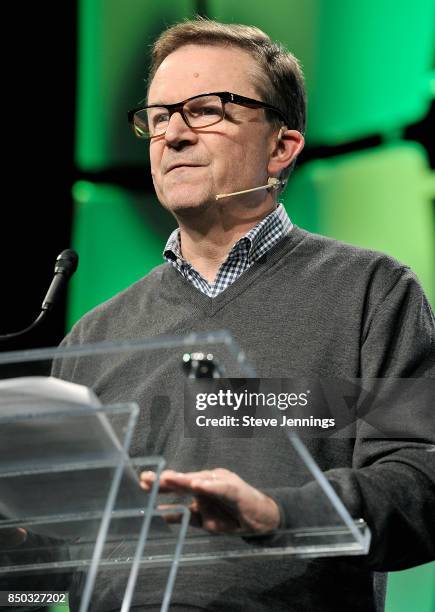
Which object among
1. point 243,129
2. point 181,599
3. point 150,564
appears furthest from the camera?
point 243,129

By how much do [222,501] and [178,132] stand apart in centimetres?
121

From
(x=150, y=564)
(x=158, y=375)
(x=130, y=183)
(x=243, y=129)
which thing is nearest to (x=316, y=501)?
(x=150, y=564)

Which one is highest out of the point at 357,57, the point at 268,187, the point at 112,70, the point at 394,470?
the point at 357,57

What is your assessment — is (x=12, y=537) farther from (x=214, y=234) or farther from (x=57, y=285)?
(x=214, y=234)

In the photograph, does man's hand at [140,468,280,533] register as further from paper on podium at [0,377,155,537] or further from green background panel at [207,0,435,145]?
green background panel at [207,0,435,145]

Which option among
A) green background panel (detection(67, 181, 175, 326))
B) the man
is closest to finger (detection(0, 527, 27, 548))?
the man

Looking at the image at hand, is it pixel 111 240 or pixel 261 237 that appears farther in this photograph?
pixel 111 240

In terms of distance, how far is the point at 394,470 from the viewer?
1.63 metres

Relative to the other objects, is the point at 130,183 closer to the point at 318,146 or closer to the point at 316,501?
the point at 318,146

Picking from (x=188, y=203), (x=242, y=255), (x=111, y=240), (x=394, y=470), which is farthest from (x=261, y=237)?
(x=111, y=240)

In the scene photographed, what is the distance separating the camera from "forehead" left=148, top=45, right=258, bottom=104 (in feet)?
7.47

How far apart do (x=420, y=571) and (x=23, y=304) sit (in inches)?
57.2

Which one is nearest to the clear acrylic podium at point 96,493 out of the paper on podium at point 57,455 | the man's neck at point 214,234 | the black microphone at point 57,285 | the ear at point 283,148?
the paper on podium at point 57,455

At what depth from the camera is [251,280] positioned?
2137mm
